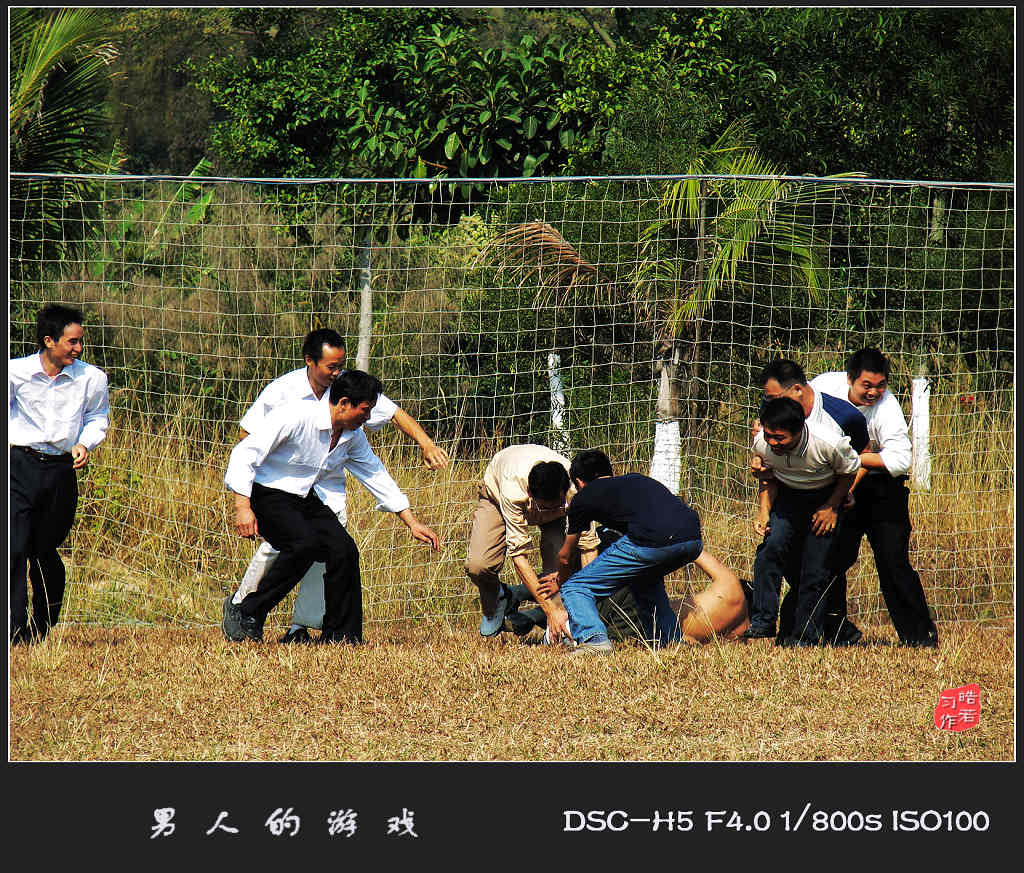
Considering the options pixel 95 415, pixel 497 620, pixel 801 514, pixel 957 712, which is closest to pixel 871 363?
pixel 801 514

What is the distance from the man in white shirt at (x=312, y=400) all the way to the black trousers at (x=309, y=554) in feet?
0.49

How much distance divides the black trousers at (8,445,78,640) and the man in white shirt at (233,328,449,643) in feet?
3.14

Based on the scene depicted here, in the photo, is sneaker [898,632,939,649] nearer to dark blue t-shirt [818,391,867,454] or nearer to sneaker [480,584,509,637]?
dark blue t-shirt [818,391,867,454]

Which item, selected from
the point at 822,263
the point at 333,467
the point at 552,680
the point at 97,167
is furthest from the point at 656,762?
the point at 97,167

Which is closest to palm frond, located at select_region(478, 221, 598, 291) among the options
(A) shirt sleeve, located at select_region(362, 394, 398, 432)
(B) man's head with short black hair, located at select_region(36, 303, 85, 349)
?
(A) shirt sleeve, located at select_region(362, 394, 398, 432)

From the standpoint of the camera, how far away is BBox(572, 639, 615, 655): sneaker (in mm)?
6711

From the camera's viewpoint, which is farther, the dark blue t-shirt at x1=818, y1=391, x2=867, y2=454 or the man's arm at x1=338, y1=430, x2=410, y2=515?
the man's arm at x1=338, y1=430, x2=410, y2=515

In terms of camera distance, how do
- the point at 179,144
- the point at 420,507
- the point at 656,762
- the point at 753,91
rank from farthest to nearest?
1. the point at 179,144
2. the point at 753,91
3. the point at 420,507
4. the point at 656,762

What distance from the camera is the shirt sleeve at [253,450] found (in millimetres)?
6527

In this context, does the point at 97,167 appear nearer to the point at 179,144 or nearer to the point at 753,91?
the point at 753,91

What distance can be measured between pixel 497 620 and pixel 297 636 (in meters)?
1.18

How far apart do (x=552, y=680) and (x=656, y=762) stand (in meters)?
1.33

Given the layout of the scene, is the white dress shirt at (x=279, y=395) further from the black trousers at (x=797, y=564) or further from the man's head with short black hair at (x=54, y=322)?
the black trousers at (x=797, y=564)
